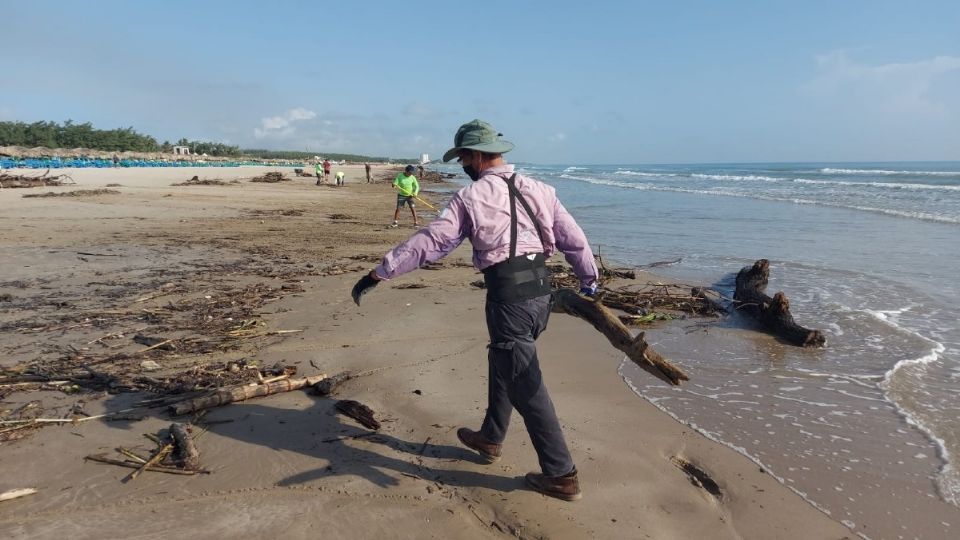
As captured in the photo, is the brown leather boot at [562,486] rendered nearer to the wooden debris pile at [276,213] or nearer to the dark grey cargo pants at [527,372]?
the dark grey cargo pants at [527,372]

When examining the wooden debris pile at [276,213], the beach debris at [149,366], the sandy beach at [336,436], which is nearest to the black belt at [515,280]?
the sandy beach at [336,436]

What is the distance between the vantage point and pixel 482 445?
335cm

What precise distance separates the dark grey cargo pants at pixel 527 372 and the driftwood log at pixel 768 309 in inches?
162

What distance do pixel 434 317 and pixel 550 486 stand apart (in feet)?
12.4

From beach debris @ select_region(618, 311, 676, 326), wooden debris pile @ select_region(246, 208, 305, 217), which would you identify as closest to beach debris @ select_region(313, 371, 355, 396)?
beach debris @ select_region(618, 311, 676, 326)

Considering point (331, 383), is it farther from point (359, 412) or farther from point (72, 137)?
point (72, 137)

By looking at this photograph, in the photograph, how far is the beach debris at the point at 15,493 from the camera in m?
2.71

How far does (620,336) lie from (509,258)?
838mm

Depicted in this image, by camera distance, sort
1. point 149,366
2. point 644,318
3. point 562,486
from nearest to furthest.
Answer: point 562,486, point 149,366, point 644,318

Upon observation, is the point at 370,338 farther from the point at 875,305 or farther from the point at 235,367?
the point at 875,305

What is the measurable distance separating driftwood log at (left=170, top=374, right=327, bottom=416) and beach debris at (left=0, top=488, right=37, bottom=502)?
3.06 feet

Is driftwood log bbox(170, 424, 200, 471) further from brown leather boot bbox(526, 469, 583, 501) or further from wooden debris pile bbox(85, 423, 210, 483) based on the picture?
brown leather boot bbox(526, 469, 583, 501)

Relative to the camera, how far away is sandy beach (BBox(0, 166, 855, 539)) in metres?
2.79

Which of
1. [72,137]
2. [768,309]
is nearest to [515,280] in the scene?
[768,309]
